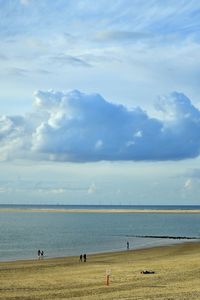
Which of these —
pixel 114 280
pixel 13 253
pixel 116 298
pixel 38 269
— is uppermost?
pixel 13 253

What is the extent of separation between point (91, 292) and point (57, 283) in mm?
4996

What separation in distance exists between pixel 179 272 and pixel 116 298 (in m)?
12.5

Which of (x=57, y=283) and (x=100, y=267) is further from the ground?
(x=100, y=267)

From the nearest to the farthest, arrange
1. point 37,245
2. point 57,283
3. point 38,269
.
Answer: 1. point 57,283
2. point 38,269
3. point 37,245

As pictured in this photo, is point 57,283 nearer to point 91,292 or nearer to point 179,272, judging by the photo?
point 91,292

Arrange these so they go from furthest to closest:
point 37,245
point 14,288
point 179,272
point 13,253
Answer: point 37,245
point 13,253
point 179,272
point 14,288

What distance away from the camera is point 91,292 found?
3144 cm

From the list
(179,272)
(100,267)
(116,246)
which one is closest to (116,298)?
(179,272)

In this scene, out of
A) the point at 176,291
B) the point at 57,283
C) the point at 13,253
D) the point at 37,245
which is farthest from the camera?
the point at 37,245

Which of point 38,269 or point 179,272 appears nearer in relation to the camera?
point 179,272

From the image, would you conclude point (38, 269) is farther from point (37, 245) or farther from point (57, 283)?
point (37, 245)

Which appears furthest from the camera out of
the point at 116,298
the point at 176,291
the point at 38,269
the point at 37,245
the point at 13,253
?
the point at 37,245

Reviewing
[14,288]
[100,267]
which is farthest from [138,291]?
[100,267]

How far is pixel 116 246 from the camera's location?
80.0 metres
